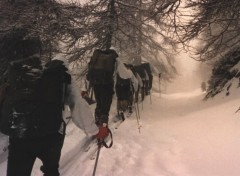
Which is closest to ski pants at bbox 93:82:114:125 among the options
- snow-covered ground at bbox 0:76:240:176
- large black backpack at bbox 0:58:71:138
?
snow-covered ground at bbox 0:76:240:176

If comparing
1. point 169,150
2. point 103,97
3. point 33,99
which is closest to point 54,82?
point 33,99

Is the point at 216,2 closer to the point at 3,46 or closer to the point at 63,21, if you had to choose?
the point at 63,21

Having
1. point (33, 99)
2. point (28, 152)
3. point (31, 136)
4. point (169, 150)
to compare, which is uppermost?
point (33, 99)

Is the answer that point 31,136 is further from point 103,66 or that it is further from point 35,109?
point 103,66

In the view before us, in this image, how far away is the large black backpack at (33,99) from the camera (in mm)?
4000

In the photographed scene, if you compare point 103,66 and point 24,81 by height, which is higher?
point 24,81

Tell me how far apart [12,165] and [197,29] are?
6341 millimetres

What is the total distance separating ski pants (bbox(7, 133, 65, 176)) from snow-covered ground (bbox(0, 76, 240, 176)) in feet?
6.17

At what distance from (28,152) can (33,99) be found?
534 mm

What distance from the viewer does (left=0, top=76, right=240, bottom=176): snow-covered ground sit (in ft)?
20.2

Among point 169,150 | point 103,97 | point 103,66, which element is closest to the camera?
point 169,150

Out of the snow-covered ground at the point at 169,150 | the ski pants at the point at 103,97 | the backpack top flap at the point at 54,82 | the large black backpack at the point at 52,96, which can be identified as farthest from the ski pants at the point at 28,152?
the ski pants at the point at 103,97

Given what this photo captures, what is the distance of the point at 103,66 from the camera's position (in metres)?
8.30

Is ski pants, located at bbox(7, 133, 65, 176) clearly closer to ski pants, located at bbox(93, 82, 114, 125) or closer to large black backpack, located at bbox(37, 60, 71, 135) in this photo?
large black backpack, located at bbox(37, 60, 71, 135)
